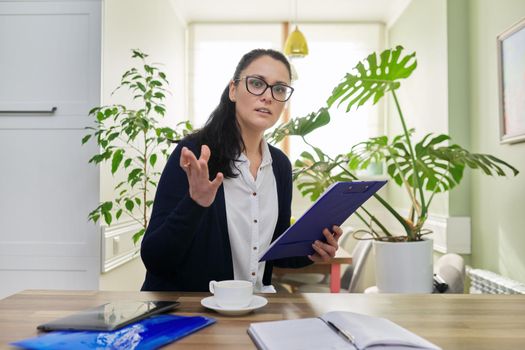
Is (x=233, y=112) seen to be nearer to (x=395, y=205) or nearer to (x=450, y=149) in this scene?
(x=450, y=149)

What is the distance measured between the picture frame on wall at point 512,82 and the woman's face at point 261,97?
148 centimetres

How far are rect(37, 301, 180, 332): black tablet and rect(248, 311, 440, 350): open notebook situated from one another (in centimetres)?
22

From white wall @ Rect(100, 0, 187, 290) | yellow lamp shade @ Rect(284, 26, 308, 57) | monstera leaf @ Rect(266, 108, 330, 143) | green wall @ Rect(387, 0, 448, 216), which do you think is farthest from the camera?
yellow lamp shade @ Rect(284, 26, 308, 57)

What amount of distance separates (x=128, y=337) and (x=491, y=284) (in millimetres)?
2369

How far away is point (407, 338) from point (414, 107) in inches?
145

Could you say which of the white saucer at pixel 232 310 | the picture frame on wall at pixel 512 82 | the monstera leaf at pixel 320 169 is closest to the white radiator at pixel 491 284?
the picture frame on wall at pixel 512 82

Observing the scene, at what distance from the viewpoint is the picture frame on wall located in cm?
246

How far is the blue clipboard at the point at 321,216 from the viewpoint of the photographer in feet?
3.84

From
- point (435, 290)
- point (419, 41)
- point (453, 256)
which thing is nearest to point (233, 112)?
point (435, 290)

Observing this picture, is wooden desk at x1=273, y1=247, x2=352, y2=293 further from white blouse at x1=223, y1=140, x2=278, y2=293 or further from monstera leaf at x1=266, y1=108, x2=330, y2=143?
white blouse at x1=223, y1=140, x2=278, y2=293

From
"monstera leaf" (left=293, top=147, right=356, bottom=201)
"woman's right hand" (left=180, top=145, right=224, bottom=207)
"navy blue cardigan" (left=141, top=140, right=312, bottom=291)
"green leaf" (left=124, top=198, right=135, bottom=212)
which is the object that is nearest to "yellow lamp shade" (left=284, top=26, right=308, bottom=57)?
"monstera leaf" (left=293, top=147, right=356, bottom=201)

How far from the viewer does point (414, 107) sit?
13.9 ft

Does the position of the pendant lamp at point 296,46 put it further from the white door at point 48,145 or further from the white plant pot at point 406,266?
the white plant pot at point 406,266

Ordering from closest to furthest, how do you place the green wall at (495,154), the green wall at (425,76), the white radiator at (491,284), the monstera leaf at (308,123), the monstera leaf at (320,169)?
the monstera leaf at (308,123) → the monstera leaf at (320,169) → the white radiator at (491,284) → the green wall at (495,154) → the green wall at (425,76)
